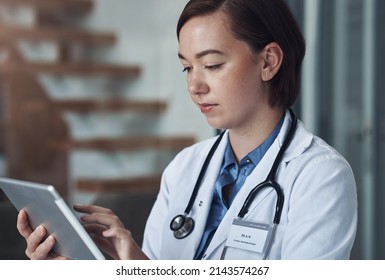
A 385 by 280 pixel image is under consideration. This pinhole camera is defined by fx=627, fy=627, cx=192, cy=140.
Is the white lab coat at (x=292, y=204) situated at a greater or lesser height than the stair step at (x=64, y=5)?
lesser

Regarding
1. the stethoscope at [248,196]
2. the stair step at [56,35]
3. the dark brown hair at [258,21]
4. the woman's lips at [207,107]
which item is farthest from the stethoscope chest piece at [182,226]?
the stair step at [56,35]

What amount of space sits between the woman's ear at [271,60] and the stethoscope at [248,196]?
0.10 meters

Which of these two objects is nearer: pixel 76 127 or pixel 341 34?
pixel 76 127

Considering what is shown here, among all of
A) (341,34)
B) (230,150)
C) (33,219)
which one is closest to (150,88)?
(341,34)

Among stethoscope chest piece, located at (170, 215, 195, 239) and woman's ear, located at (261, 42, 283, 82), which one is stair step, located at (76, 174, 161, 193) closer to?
stethoscope chest piece, located at (170, 215, 195, 239)

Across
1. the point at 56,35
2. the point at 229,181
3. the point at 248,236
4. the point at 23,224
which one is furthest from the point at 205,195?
the point at 56,35

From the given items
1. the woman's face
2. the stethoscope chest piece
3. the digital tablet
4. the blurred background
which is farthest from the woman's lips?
the blurred background

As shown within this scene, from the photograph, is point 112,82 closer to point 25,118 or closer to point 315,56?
point 25,118

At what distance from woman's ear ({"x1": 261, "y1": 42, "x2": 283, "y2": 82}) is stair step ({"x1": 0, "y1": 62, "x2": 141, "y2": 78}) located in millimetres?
1093

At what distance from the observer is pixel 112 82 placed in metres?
2.28

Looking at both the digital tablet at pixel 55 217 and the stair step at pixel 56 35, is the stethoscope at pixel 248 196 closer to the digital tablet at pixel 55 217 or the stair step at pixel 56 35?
the digital tablet at pixel 55 217

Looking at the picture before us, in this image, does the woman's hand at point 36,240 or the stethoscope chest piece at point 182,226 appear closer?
the woman's hand at point 36,240

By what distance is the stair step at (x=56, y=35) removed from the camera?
2045mm

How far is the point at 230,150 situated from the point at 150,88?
1.16 metres
